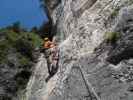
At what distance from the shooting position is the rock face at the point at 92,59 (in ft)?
40.8

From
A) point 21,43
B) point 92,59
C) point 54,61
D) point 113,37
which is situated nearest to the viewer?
point 113,37

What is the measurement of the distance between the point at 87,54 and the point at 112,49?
1.74 metres

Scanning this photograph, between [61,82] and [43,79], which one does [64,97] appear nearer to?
[61,82]

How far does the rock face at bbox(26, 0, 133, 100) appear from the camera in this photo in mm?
12422

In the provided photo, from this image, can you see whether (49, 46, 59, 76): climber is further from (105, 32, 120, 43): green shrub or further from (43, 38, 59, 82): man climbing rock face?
(105, 32, 120, 43): green shrub

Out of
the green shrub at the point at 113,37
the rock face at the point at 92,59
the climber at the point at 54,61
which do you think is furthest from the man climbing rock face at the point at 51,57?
the green shrub at the point at 113,37

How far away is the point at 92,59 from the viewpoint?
47.5ft

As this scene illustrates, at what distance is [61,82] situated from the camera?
613 inches

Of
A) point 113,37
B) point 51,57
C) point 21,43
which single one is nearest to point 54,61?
point 51,57

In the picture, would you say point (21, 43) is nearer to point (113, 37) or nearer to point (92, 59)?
point (92, 59)

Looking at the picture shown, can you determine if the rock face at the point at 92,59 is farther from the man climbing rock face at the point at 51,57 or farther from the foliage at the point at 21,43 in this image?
the foliage at the point at 21,43

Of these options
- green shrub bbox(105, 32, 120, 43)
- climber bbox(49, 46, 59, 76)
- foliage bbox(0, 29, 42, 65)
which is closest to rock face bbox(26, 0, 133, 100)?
green shrub bbox(105, 32, 120, 43)

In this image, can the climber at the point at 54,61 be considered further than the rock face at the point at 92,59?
Yes

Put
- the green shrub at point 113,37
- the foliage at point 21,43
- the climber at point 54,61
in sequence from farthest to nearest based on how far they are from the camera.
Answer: the foliage at point 21,43 < the climber at point 54,61 < the green shrub at point 113,37
